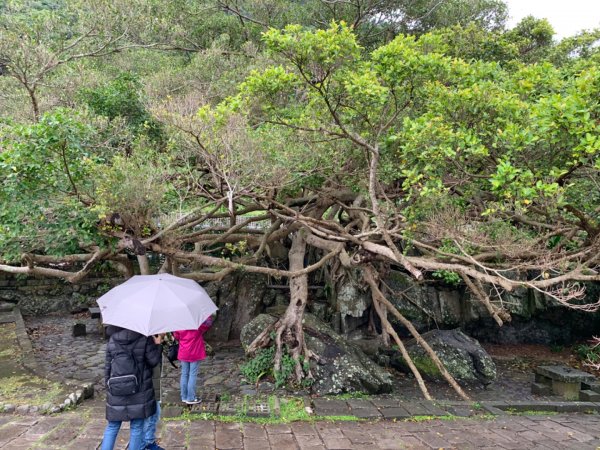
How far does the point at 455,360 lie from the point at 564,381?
2.30 metres

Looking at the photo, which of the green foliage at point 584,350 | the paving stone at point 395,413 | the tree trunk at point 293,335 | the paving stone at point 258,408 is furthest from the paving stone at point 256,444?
the green foliage at point 584,350

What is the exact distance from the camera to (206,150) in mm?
7309

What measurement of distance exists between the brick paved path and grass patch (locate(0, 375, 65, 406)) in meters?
0.60

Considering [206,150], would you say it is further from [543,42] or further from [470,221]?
[543,42]

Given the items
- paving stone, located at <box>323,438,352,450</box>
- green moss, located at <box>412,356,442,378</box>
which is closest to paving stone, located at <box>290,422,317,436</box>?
paving stone, located at <box>323,438,352,450</box>

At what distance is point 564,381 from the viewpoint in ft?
30.3

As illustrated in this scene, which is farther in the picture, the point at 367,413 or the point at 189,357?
the point at 367,413

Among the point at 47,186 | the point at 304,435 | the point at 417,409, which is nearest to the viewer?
the point at 304,435

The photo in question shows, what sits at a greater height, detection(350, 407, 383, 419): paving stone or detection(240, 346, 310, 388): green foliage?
detection(240, 346, 310, 388): green foliage

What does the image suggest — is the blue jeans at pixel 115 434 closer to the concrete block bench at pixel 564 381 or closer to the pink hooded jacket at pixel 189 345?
the pink hooded jacket at pixel 189 345

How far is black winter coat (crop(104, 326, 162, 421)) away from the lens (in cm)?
436

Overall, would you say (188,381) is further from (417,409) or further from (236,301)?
(236,301)

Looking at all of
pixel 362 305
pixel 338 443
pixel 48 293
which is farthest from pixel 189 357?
pixel 48 293

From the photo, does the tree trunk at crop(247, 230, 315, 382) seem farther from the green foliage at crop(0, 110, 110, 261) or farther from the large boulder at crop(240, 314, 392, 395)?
the green foliage at crop(0, 110, 110, 261)
